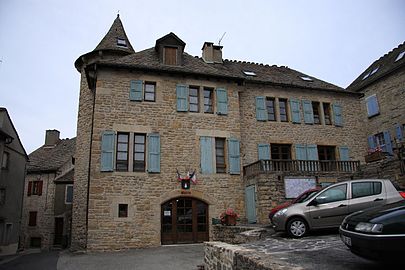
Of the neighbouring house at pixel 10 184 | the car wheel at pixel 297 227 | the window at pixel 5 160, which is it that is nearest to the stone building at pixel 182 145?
the neighbouring house at pixel 10 184

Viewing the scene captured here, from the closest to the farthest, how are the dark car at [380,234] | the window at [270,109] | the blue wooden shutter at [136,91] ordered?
1. the dark car at [380,234]
2. the blue wooden shutter at [136,91]
3. the window at [270,109]

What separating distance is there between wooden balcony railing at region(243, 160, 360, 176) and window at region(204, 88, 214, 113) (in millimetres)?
3303

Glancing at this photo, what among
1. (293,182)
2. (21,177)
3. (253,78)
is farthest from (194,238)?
(21,177)

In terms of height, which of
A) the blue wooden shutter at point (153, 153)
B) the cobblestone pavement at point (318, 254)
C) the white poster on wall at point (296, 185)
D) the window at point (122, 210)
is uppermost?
the blue wooden shutter at point (153, 153)

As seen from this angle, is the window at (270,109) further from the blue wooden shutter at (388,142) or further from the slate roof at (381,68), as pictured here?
the slate roof at (381,68)

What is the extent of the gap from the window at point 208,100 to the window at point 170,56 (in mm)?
2205

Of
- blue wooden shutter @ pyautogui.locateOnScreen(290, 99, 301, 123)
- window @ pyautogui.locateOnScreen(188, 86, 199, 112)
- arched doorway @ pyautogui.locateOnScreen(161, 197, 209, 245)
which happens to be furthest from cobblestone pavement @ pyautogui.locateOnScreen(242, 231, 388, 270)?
blue wooden shutter @ pyautogui.locateOnScreen(290, 99, 301, 123)

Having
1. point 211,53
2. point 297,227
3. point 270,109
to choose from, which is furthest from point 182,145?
point 297,227

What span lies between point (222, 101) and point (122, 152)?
5.44 m

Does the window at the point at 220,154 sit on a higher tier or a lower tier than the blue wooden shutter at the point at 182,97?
lower

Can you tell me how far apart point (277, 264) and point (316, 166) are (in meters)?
11.7

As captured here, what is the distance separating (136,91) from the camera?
1471 cm

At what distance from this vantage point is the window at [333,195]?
320 inches

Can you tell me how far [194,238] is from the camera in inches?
542
